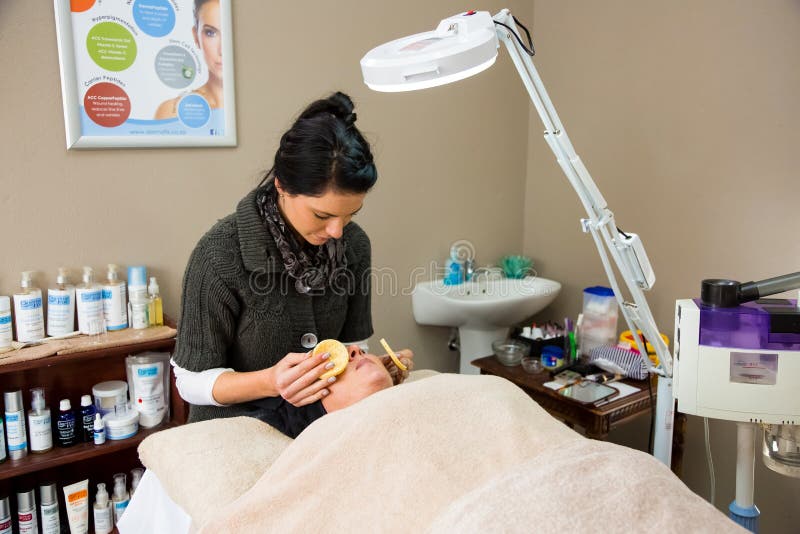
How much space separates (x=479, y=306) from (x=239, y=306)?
3.46 feet

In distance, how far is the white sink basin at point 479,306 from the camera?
7.22ft

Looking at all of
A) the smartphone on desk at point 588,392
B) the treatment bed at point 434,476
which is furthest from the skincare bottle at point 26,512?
the smartphone on desk at point 588,392

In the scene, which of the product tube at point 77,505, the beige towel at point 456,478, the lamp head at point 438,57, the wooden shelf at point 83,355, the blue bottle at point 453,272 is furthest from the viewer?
the blue bottle at point 453,272

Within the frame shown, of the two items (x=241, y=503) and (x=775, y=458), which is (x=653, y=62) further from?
(x=241, y=503)

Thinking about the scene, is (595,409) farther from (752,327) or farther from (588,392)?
(752,327)

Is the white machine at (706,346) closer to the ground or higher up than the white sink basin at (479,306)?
higher up

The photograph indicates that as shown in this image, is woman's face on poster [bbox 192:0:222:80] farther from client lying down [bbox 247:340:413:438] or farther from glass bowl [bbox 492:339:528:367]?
glass bowl [bbox 492:339:528:367]

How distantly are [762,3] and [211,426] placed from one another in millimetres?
1969

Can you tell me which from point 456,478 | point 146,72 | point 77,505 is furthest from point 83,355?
point 456,478

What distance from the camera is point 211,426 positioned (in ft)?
3.84

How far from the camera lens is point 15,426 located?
1553 mm

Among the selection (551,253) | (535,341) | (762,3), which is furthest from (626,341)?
(762,3)

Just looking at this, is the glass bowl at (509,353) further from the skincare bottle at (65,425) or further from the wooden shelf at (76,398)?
the skincare bottle at (65,425)

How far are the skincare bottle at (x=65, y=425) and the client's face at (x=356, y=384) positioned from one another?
854mm
